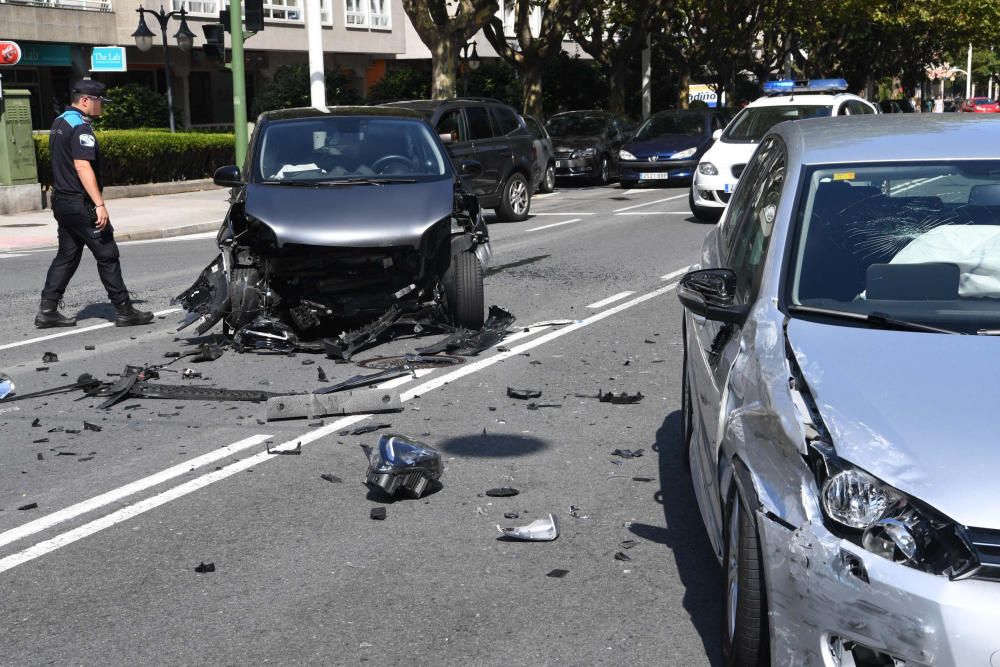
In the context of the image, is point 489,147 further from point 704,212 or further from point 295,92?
point 295,92

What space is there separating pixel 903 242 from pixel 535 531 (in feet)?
6.05

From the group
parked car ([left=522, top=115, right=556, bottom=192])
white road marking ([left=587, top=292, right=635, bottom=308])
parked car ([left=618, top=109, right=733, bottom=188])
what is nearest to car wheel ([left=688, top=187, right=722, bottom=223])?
parked car ([left=522, top=115, right=556, bottom=192])

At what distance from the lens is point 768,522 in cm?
335

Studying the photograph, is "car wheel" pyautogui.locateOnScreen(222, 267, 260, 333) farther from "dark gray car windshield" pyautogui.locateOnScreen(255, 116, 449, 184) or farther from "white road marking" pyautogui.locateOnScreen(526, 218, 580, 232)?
"white road marking" pyautogui.locateOnScreen(526, 218, 580, 232)

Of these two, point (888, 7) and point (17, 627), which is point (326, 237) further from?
point (888, 7)

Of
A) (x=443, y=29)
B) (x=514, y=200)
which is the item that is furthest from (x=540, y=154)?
(x=443, y=29)

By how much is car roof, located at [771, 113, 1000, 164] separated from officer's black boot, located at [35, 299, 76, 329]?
7.29 metres

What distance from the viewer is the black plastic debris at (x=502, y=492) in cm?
577

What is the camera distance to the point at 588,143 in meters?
28.8

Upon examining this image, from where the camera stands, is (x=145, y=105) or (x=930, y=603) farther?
(x=145, y=105)

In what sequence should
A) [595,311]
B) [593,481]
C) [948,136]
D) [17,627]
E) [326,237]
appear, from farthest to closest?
[595,311] < [326,237] < [593,481] < [948,136] < [17,627]

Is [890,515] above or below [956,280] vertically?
below

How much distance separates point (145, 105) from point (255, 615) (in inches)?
1341

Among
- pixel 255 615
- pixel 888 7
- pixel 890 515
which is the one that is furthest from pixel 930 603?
pixel 888 7
